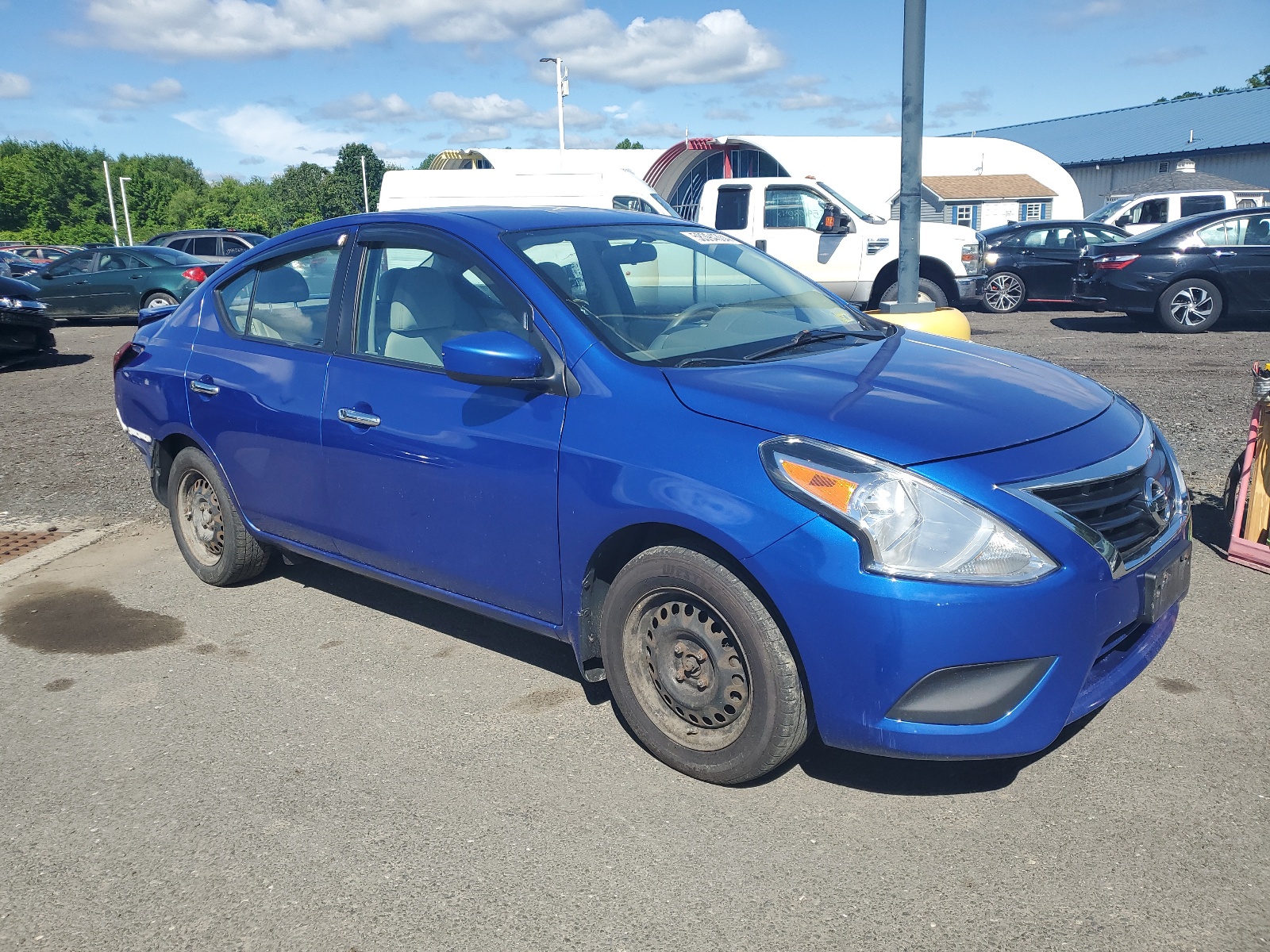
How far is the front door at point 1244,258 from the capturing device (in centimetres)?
1299

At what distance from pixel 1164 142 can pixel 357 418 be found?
59488 mm

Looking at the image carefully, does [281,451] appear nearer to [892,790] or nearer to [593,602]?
[593,602]

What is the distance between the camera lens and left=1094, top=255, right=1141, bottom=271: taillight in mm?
13516

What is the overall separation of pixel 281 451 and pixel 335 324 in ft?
1.87

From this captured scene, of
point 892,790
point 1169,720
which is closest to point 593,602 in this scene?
point 892,790

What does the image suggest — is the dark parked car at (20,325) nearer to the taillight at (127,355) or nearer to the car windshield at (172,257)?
the car windshield at (172,257)

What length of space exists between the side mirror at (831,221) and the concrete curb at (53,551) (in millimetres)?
10461

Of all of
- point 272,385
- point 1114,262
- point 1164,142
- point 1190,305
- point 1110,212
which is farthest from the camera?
point 1164,142

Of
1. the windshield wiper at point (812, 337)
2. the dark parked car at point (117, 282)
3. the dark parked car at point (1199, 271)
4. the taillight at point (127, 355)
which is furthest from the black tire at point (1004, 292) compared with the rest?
the taillight at point (127, 355)

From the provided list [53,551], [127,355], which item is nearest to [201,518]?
[127,355]

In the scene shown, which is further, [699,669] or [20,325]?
[20,325]

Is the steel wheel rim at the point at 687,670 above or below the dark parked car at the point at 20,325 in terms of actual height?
below

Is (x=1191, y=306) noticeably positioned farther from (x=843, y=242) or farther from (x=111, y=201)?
(x=111, y=201)

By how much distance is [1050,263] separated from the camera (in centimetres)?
1634
